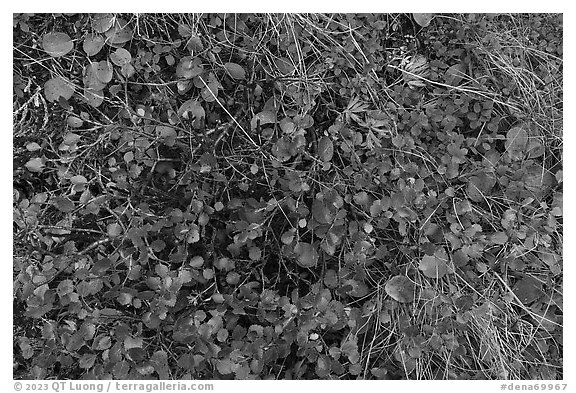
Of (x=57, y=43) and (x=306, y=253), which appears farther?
(x=57, y=43)

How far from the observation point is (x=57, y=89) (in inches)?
67.1

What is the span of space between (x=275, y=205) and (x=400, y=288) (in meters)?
0.45

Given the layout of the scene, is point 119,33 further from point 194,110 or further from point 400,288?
point 400,288

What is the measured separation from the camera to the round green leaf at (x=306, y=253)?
158cm

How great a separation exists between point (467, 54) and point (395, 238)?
Result: 698mm

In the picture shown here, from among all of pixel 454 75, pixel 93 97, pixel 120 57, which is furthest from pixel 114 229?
pixel 454 75

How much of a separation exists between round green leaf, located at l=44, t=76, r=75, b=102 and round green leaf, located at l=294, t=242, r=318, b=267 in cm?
88

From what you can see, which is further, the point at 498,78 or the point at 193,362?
the point at 498,78

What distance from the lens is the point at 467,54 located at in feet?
5.97

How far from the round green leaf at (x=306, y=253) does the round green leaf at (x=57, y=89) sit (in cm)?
88

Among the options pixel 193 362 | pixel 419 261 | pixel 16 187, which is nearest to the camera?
pixel 193 362

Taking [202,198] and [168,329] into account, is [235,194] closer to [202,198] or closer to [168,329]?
[202,198]

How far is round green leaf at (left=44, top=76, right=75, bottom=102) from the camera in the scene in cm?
170
